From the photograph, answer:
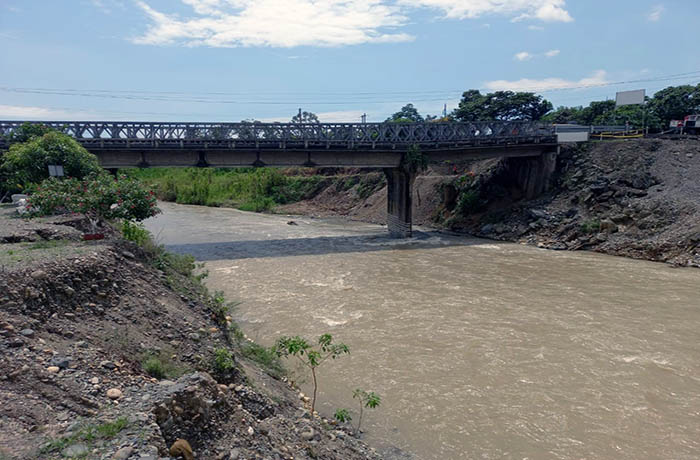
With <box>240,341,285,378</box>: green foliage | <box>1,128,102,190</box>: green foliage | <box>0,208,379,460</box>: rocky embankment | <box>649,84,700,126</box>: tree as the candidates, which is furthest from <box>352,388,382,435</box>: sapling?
<box>649,84,700,126</box>: tree

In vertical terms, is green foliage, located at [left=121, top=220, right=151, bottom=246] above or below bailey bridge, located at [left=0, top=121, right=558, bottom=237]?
below

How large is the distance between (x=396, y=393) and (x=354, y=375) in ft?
4.47

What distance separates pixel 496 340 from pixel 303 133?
23500 mm

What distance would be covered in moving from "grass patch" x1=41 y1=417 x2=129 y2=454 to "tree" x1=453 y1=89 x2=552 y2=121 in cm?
8138

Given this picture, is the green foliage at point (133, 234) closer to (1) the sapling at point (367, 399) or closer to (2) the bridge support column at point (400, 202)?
(1) the sapling at point (367, 399)

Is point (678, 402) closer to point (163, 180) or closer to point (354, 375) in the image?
point (354, 375)

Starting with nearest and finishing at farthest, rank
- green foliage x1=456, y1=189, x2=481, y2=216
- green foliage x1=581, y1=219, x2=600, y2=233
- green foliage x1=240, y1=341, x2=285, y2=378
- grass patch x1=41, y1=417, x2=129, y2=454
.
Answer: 1. grass patch x1=41, y1=417, x2=129, y2=454
2. green foliage x1=240, y1=341, x2=285, y2=378
3. green foliage x1=581, y1=219, x2=600, y2=233
4. green foliage x1=456, y1=189, x2=481, y2=216

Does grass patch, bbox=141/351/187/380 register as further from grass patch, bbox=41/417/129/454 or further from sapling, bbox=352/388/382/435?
sapling, bbox=352/388/382/435

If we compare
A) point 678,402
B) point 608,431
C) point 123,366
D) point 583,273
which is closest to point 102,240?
point 123,366

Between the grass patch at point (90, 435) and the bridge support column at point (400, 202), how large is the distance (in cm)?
3206

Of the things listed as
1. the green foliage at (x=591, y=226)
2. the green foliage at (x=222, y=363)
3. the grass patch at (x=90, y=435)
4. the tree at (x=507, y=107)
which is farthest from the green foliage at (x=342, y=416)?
the tree at (x=507, y=107)

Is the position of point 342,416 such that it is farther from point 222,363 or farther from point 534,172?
point 534,172

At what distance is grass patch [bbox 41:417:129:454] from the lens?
486 centimetres

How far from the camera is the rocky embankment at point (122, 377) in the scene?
5.30 m
